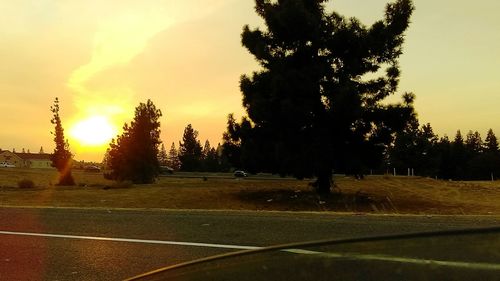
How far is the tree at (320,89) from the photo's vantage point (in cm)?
2139

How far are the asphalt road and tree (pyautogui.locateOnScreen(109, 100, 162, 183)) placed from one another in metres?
25.3

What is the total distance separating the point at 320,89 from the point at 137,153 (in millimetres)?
20726

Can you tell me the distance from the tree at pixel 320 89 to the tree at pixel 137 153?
17982mm

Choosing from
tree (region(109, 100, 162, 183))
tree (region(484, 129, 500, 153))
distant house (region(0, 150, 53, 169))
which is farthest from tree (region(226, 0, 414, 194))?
distant house (region(0, 150, 53, 169))

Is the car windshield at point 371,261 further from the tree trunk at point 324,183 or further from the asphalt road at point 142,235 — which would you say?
the tree trunk at point 324,183

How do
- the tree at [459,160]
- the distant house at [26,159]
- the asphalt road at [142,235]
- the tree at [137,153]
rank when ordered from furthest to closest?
the distant house at [26,159] < the tree at [459,160] < the tree at [137,153] < the asphalt road at [142,235]

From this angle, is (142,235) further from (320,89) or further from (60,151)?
(60,151)

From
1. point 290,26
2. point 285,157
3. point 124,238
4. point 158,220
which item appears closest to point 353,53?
point 290,26

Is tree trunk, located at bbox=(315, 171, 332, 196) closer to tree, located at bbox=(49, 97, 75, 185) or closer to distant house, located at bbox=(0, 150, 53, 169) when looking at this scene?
tree, located at bbox=(49, 97, 75, 185)

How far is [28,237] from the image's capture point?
10172 millimetres

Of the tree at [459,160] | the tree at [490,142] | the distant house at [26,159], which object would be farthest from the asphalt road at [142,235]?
the distant house at [26,159]

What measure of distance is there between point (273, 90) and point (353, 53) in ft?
11.7

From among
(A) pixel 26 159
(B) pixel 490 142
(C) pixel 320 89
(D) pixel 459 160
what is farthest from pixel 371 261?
(A) pixel 26 159

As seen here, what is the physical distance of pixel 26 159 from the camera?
174750 mm
